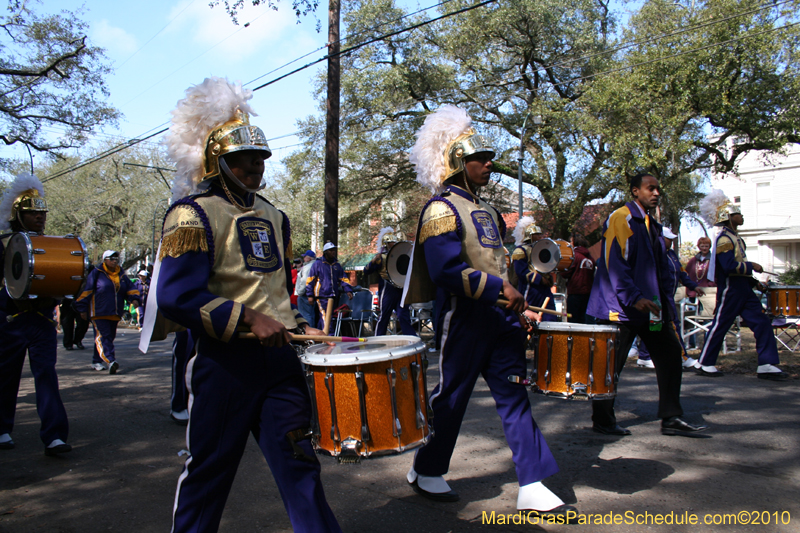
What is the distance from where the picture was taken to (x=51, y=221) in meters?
47.6

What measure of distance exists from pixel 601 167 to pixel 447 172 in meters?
20.3

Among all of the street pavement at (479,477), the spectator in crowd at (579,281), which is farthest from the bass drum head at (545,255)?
the street pavement at (479,477)

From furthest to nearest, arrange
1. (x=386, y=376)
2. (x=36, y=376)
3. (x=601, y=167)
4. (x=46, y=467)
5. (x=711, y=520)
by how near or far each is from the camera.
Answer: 1. (x=601, y=167)
2. (x=36, y=376)
3. (x=46, y=467)
4. (x=711, y=520)
5. (x=386, y=376)

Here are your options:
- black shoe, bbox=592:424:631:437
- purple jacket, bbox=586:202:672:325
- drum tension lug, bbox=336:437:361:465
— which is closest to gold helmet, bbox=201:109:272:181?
drum tension lug, bbox=336:437:361:465

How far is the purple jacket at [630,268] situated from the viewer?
512 cm

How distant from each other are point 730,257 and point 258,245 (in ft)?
→ 23.0

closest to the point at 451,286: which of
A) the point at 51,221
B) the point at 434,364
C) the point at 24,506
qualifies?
the point at 24,506

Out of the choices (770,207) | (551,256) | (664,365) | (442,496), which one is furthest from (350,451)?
(770,207)

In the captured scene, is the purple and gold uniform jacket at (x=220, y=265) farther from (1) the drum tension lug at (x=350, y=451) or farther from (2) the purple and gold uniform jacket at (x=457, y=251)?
(2) the purple and gold uniform jacket at (x=457, y=251)

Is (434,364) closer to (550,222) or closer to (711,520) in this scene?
(711,520)

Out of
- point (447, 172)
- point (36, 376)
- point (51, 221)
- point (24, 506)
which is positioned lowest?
point (24, 506)

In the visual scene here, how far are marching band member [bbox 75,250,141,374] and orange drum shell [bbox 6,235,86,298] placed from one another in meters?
4.41

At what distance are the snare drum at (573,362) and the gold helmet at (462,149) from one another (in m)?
1.22

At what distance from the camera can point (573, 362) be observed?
4.01 m
